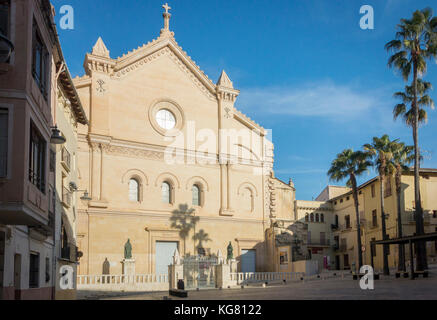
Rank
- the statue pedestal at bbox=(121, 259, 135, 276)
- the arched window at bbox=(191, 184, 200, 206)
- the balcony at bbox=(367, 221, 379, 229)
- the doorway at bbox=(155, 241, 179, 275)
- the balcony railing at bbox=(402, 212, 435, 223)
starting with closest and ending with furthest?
the statue pedestal at bbox=(121, 259, 135, 276) < the doorway at bbox=(155, 241, 179, 275) < the arched window at bbox=(191, 184, 200, 206) < the balcony railing at bbox=(402, 212, 435, 223) < the balcony at bbox=(367, 221, 379, 229)

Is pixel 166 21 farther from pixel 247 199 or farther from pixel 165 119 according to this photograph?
pixel 247 199

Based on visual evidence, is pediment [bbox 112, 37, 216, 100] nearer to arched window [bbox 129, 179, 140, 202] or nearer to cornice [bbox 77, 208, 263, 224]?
arched window [bbox 129, 179, 140, 202]

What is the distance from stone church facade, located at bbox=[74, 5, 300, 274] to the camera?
3616 cm

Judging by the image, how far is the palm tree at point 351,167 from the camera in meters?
41.2

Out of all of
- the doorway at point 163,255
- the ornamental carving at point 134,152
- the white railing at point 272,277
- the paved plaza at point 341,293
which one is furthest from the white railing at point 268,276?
the ornamental carving at point 134,152

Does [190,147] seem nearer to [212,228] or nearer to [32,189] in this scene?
[212,228]

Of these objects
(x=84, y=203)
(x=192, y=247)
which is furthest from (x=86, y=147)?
(x=192, y=247)

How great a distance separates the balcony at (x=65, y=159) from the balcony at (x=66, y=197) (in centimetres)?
102

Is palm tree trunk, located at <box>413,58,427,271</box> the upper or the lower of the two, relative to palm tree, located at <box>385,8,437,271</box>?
lower

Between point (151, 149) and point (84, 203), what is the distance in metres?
6.60

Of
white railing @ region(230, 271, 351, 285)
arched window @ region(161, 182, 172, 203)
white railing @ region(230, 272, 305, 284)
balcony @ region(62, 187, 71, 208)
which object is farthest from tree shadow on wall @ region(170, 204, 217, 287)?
balcony @ region(62, 187, 71, 208)

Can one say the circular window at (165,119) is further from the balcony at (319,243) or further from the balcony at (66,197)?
the balcony at (319,243)

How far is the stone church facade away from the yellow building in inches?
418
